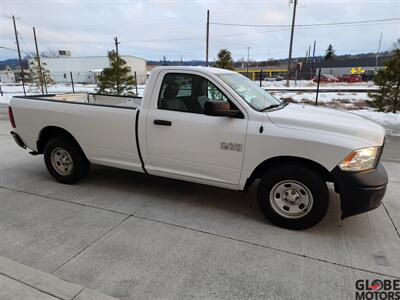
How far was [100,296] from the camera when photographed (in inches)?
92.6

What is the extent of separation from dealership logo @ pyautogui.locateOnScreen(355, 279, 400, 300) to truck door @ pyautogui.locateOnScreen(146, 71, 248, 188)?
64.1 inches

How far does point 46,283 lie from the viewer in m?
2.47

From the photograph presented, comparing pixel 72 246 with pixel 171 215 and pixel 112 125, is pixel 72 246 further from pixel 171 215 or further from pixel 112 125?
pixel 112 125

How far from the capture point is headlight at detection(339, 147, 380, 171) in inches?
118

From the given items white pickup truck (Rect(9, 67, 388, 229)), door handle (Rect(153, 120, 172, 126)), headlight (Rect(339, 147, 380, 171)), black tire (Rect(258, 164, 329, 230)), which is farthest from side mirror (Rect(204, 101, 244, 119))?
headlight (Rect(339, 147, 380, 171))

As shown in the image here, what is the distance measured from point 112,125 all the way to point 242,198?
2.15 m

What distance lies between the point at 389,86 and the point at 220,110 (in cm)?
1047

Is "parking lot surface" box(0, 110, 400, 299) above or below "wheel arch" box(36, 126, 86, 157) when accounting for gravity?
below

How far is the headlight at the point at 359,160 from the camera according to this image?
9.85 ft

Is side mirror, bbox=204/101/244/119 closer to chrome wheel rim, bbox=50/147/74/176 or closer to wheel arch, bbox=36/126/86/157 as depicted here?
wheel arch, bbox=36/126/86/157

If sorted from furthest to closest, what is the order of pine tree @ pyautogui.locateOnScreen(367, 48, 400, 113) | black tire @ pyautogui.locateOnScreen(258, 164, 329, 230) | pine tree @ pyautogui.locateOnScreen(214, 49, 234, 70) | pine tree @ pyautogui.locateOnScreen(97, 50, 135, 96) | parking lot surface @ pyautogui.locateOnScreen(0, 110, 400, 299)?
pine tree @ pyautogui.locateOnScreen(214, 49, 234, 70) → pine tree @ pyautogui.locateOnScreen(97, 50, 135, 96) → pine tree @ pyautogui.locateOnScreen(367, 48, 400, 113) → black tire @ pyautogui.locateOnScreen(258, 164, 329, 230) → parking lot surface @ pyautogui.locateOnScreen(0, 110, 400, 299)

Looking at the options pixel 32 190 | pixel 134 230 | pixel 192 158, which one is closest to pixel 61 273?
pixel 134 230

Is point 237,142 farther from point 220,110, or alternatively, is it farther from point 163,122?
point 163,122

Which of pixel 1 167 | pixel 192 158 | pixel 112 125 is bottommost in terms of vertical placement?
pixel 1 167
